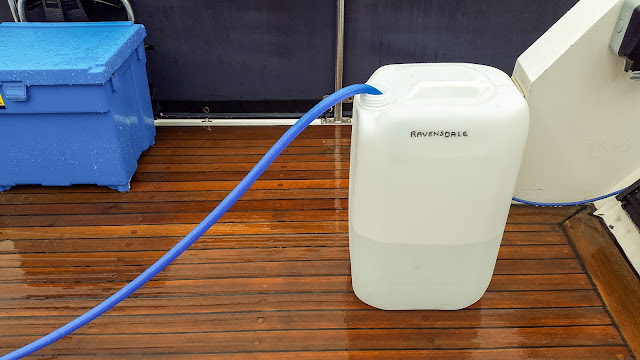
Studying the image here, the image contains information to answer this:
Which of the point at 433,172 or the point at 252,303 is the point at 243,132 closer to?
the point at 252,303

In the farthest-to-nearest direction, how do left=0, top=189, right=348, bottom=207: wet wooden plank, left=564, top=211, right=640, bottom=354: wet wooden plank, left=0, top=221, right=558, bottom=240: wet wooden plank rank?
left=0, top=189, right=348, bottom=207: wet wooden plank → left=0, top=221, right=558, bottom=240: wet wooden plank → left=564, top=211, right=640, bottom=354: wet wooden plank

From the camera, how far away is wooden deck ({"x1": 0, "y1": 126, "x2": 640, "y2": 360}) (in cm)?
155

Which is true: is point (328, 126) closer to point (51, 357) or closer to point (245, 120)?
point (245, 120)

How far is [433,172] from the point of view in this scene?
51.9 inches

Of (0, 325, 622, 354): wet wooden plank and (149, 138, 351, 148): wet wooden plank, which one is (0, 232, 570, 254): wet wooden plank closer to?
(0, 325, 622, 354): wet wooden plank

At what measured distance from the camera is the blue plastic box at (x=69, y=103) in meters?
1.93

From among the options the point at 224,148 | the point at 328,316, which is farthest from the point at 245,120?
the point at 328,316

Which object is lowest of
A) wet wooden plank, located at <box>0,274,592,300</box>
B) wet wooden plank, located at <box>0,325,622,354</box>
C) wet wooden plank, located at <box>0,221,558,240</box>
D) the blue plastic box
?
wet wooden plank, located at <box>0,221,558,240</box>

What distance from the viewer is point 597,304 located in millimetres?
1667

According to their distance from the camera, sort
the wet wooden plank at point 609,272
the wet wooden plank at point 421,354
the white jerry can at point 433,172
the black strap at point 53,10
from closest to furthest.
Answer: the white jerry can at point 433,172 < the wet wooden plank at point 421,354 < the wet wooden plank at point 609,272 < the black strap at point 53,10

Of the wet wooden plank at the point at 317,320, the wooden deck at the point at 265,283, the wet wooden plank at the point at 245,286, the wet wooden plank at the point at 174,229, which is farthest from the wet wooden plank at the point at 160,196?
the wet wooden plank at the point at 317,320

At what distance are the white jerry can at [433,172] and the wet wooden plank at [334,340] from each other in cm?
15

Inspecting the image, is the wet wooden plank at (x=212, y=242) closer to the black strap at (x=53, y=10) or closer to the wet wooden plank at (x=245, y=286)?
the wet wooden plank at (x=245, y=286)

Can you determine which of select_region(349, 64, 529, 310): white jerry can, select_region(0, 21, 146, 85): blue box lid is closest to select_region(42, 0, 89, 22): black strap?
select_region(0, 21, 146, 85): blue box lid
